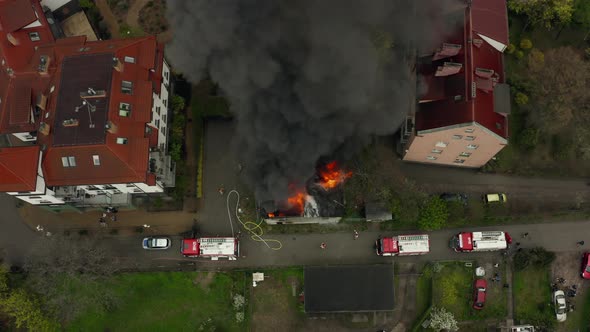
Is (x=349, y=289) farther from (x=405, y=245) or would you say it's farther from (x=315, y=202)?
(x=315, y=202)

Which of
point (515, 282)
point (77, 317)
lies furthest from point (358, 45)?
point (77, 317)

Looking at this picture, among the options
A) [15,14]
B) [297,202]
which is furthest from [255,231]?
[15,14]

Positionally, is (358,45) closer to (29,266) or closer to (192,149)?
(192,149)

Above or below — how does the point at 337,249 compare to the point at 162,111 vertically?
below

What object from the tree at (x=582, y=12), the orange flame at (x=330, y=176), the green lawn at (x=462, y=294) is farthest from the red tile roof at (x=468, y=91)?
the green lawn at (x=462, y=294)

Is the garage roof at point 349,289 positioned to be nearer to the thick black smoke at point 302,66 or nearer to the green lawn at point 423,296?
the green lawn at point 423,296

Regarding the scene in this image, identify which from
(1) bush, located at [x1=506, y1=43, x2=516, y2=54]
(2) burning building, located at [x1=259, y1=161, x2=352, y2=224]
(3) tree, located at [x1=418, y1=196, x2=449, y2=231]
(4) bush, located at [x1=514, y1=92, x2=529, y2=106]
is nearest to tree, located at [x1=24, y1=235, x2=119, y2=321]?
(2) burning building, located at [x1=259, y1=161, x2=352, y2=224]
